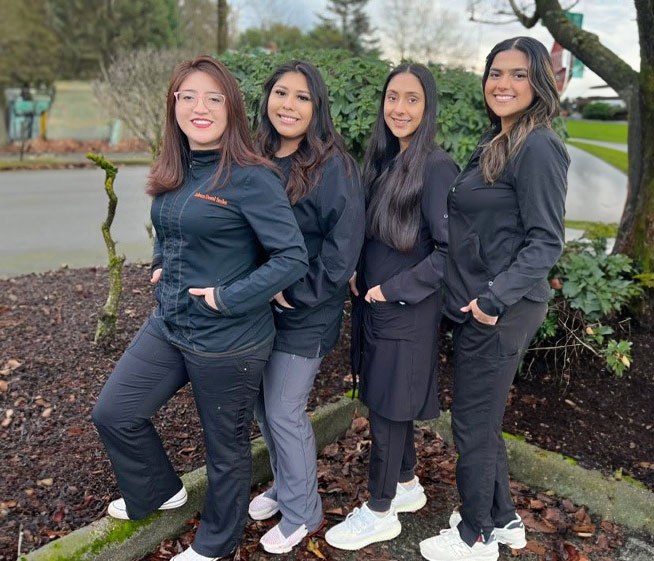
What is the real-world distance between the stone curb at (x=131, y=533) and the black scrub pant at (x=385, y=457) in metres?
0.67

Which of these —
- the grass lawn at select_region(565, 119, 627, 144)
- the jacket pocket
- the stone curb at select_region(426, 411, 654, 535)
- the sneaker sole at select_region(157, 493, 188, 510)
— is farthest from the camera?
the grass lawn at select_region(565, 119, 627, 144)

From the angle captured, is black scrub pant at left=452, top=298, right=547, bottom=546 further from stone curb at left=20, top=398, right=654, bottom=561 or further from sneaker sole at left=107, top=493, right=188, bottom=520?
sneaker sole at left=107, top=493, right=188, bottom=520

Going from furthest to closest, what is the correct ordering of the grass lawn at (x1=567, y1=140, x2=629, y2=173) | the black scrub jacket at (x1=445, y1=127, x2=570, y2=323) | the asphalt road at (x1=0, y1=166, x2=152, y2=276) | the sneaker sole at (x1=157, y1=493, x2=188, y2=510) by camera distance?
the grass lawn at (x1=567, y1=140, x2=629, y2=173) < the asphalt road at (x1=0, y1=166, x2=152, y2=276) < the sneaker sole at (x1=157, y1=493, x2=188, y2=510) < the black scrub jacket at (x1=445, y1=127, x2=570, y2=323)

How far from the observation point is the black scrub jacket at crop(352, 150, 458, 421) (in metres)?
2.70

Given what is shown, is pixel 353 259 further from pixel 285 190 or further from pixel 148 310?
pixel 148 310

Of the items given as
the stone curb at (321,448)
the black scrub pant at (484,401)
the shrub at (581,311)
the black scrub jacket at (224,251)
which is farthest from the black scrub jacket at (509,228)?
the shrub at (581,311)

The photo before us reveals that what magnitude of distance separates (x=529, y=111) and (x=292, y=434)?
1.64m

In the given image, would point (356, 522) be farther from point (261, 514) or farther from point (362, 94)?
point (362, 94)

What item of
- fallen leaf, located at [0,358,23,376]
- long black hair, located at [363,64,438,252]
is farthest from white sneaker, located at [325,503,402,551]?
fallen leaf, located at [0,358,23,376]

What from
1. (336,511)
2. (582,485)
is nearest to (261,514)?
(336,511)

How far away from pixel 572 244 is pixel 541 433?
5.64 feet

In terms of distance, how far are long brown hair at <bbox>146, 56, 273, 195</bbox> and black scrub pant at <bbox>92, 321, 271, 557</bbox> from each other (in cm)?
62

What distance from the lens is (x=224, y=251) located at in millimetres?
2479

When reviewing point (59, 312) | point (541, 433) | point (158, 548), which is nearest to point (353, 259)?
point (158, 548)
